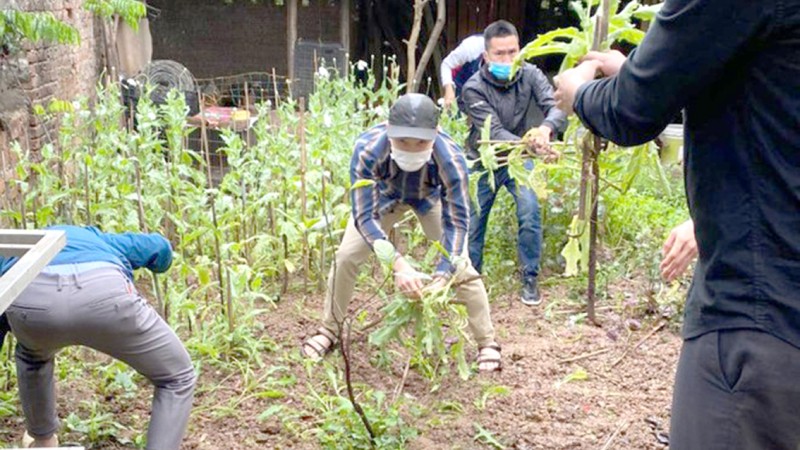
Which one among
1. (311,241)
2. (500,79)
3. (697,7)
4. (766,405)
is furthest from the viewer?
(500,79)

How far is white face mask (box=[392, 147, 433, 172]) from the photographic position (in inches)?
163

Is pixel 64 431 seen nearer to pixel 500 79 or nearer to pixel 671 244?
pixel 671 244

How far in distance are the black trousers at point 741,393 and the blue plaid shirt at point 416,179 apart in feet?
7.63

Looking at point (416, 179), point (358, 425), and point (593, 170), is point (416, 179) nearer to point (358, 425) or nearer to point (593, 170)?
point (593, 170)

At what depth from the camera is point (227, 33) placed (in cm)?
1156

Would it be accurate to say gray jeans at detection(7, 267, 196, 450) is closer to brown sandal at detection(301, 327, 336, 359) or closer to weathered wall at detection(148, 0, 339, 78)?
brown sandal at detection(301, 327, 336, 359)

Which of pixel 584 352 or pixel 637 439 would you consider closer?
pixel 637 439

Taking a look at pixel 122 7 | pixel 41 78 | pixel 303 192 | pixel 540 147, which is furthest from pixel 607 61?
pixel 41 78

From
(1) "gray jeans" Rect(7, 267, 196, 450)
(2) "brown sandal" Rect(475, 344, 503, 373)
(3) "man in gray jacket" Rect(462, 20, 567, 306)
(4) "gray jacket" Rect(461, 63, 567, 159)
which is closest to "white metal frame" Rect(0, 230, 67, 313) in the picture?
(1) "gray jeans" Rect(7, 267, 196, 450)

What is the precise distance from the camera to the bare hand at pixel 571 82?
204 centimetres

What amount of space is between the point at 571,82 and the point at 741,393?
78 cm

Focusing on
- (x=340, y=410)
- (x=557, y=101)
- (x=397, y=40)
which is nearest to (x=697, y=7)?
(x=557, y=101)

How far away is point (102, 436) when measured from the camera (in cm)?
376

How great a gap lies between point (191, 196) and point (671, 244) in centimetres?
338
